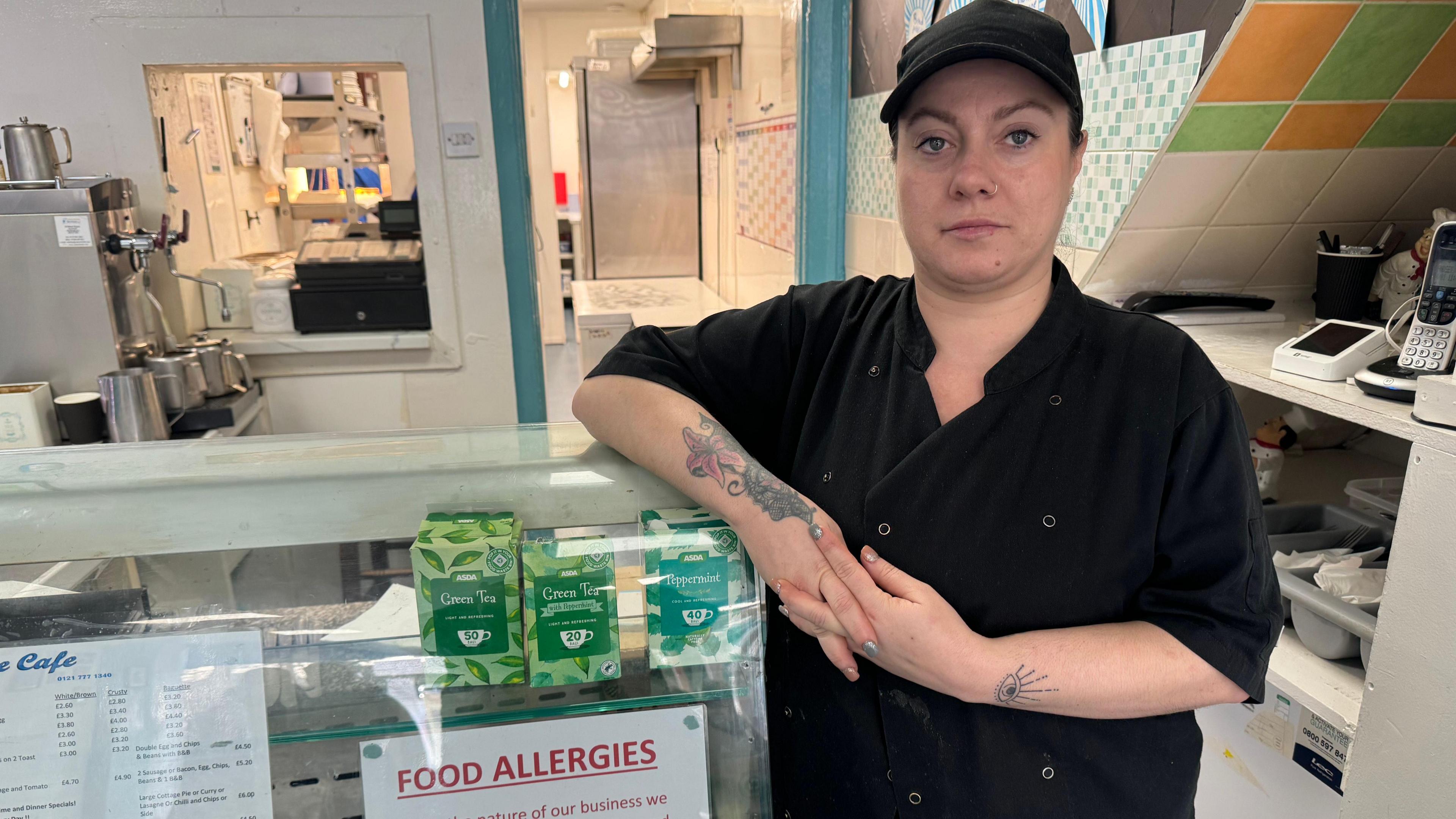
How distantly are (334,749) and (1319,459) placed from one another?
2278 millimetres

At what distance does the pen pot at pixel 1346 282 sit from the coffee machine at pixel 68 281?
309cm

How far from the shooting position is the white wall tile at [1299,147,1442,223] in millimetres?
1772

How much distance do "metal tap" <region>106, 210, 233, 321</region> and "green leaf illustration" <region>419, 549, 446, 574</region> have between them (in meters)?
2.62

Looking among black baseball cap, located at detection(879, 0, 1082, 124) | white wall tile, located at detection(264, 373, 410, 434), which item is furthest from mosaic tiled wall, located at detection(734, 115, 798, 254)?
black baseball cap, located at detection(879, 0, 1082, 124)

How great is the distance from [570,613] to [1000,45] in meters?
0.67

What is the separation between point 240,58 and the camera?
305 centimetres

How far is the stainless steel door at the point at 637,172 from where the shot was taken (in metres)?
5.41

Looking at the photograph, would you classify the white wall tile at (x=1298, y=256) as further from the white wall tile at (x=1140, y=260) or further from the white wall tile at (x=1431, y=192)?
the white wall tile at (x=1140, y=260)

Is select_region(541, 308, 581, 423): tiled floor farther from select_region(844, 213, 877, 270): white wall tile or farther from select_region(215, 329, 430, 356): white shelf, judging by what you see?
select_region(844, 213, 877, 270): white wall tile

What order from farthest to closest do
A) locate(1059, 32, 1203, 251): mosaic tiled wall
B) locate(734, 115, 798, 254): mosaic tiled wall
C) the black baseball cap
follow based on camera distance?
locate(734, 115, 798, 254): mosaic tiled wall → locate(1059, 32, 1203, 251): mosaic tiled wall → the black baseball cap

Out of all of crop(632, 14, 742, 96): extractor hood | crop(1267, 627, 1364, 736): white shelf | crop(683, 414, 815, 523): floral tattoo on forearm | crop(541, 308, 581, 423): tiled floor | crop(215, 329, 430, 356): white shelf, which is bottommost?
crop(541, 308, 581, 423): tiled floor

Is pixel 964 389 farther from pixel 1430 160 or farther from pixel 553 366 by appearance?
pixel 553 366

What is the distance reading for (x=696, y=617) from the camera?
0.81 m

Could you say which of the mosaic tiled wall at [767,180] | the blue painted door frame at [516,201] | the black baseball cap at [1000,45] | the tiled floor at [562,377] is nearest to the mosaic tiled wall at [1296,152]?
the black baseball cap at [1000,45]
